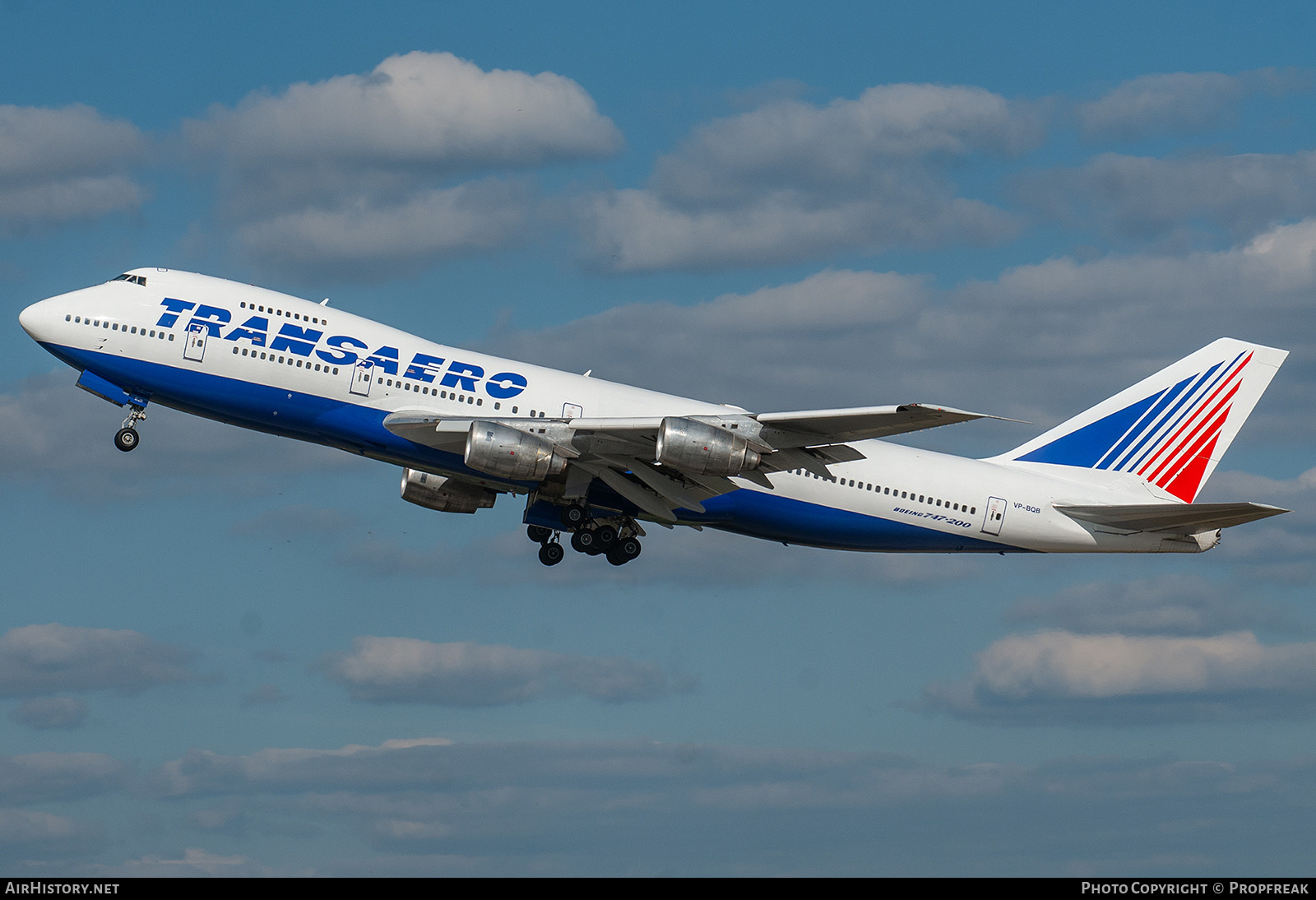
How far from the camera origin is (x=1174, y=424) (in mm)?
52375

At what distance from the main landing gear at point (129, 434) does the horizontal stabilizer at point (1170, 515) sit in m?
28.8

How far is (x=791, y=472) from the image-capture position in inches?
1847

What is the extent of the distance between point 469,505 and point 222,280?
36.7ft

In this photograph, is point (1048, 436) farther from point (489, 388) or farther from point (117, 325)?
point (117, 325)

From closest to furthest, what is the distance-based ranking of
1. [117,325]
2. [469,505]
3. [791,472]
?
[117,325], [791,472], [469,505]

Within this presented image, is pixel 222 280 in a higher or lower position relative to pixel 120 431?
A: higher

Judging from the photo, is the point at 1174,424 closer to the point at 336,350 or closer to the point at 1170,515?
the point at 1170,515

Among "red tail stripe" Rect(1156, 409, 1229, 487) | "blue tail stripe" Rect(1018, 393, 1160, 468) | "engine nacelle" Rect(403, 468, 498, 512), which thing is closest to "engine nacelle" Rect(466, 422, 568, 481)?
"engine nacelle" Rect(403, 468, 498, 512)

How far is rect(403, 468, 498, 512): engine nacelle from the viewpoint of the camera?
49.9m

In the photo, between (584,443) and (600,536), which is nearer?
(584,443)

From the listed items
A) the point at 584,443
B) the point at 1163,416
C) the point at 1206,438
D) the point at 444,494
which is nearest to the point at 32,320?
the point at 444,494

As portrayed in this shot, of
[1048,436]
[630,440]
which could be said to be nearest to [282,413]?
[630,440]

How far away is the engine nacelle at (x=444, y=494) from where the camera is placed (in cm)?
4986

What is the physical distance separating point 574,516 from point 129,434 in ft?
44.8
